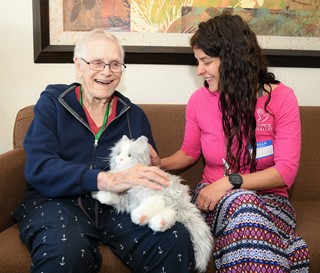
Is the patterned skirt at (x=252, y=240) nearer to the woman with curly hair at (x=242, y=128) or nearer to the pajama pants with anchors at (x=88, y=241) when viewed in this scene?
the woman with curly hair at (x=242, y=128)

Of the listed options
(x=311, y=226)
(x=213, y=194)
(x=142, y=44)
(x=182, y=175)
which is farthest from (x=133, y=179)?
(x=142, y=44)

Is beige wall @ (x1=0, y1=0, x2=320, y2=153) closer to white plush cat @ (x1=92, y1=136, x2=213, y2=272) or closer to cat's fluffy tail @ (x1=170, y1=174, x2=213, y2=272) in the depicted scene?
white plush cat @ (x1=92, y1=136, x2=213, y2=272)

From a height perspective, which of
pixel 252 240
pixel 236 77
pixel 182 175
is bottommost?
pixel 182 175

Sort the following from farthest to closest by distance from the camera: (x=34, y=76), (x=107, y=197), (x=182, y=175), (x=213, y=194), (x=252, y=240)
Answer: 1. (x=34, y=76)
2. (x=182, y=175)
3. (x=213, y=194)
4. (x=107, y=197)
5. (x=252, y=240)

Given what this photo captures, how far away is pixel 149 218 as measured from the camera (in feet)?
4.42

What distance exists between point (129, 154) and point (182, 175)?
0.59m

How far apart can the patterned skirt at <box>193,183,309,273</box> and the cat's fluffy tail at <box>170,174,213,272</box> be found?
5 centimetres

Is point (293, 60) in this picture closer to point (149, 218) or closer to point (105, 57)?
point (105, 57)

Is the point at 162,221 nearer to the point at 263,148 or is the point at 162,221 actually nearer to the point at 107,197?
the point at 107,197

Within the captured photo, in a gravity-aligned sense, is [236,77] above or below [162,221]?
above

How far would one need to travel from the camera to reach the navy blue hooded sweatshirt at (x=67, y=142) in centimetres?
143

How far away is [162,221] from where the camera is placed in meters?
1.32

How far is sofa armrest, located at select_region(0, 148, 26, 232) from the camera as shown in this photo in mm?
1553

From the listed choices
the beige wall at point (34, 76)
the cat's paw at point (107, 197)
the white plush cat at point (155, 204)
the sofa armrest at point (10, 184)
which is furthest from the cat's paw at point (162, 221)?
the beige wall at point (34, 76)
